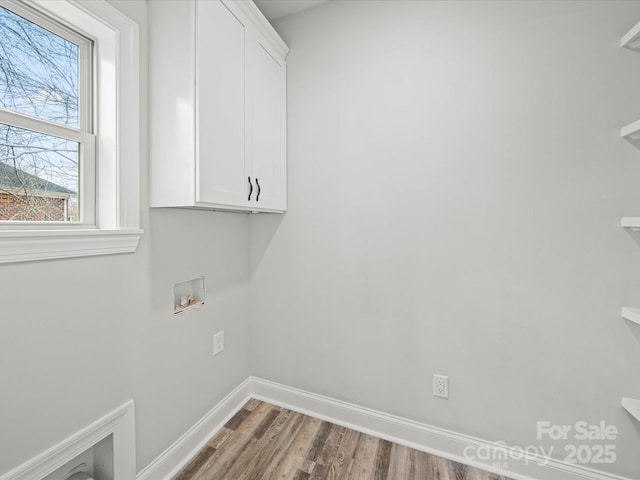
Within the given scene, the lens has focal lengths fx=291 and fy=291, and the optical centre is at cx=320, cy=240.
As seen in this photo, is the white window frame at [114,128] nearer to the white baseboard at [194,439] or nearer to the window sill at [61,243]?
the window sill at [61,243]

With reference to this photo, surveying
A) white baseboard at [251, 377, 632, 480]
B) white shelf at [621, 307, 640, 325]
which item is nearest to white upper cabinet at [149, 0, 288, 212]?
white baseboard at [251, 377, 632, 480]

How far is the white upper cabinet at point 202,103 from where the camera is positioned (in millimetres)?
1275

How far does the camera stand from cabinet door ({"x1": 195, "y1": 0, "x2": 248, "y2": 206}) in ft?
4.20

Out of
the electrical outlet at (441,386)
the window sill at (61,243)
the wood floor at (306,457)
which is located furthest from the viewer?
the electrical outlet at (441,386)

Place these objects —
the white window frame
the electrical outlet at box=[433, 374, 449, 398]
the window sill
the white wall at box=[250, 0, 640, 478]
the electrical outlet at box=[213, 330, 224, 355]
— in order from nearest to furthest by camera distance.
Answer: the window sill, the white window frame, the white wall at box=[250, 0, 640, 478], the electrical outlet at box=[433, 374, 449, 398], the electrical outlet at box=[213, 330, 224, 355]

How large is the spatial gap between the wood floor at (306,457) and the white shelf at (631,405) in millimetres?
679

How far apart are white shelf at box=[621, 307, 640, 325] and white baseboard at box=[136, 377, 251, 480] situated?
2.22 meters

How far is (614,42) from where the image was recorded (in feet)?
4.38

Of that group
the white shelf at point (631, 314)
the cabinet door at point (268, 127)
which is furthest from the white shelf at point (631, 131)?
the cabinet door at point (268, 127)

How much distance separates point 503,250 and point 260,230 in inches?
60.5

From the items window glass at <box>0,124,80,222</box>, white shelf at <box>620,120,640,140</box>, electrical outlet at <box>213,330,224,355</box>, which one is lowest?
electrical outlet at <box>213,330,224,355</box>

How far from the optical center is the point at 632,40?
128 cm

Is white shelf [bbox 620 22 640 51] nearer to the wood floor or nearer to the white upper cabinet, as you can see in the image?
the white upper cabinet

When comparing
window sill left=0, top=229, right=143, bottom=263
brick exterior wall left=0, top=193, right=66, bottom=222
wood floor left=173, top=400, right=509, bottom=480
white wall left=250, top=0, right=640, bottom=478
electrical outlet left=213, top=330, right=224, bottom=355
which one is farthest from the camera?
electrical outlet left=213, top=330, right=224, bottom=355
